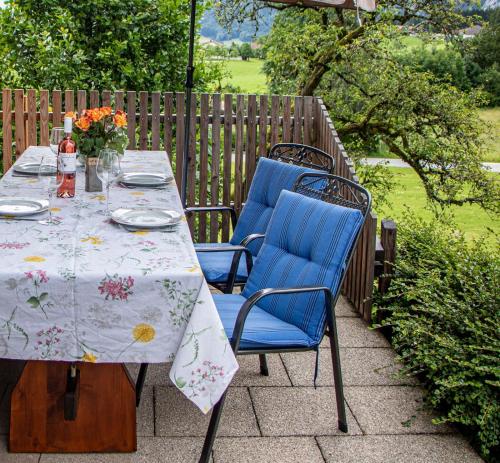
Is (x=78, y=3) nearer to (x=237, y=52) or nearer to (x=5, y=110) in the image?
(x=5, y=110)

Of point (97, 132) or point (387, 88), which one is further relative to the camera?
point (387, 88)

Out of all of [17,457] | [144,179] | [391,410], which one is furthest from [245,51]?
[17,457]

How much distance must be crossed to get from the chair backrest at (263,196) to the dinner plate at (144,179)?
571mm

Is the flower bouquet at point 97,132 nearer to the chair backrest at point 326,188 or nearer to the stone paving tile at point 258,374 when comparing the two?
the chair backrest at point 326,188

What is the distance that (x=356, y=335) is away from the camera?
476 cm

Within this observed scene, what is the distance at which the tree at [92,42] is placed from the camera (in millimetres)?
7023

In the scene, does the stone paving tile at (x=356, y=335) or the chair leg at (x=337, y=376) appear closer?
the chair leg at (x=337, y=376)

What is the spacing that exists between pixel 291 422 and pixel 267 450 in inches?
11.5

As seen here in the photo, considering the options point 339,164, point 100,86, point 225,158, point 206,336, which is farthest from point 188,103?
point 206,336

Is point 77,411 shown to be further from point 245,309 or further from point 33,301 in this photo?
point 245,309

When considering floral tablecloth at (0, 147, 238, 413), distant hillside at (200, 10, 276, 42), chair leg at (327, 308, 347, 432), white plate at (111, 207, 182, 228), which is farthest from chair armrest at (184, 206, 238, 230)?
distant hillside at (200, 10, 276, 42)

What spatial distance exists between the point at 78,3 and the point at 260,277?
4411mm

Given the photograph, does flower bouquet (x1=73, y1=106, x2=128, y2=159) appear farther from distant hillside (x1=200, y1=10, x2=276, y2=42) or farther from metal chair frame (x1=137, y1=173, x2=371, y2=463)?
distant hillside (x1=200, y1=10, x2=276, y2=42)

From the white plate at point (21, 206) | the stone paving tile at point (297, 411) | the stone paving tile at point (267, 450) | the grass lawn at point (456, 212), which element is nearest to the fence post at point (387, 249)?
the stone paving tile at point (297, 411)
